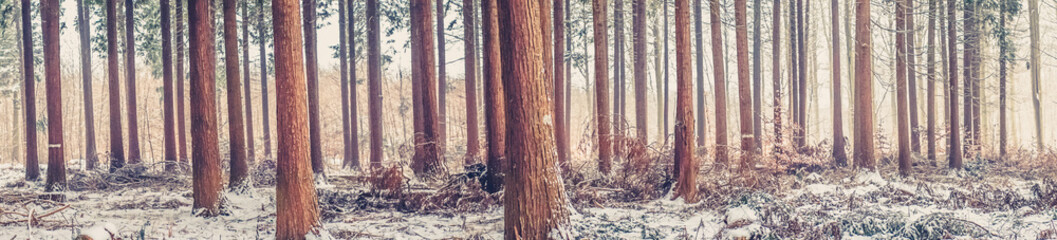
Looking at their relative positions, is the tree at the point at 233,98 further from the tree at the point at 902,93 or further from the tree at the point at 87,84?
the tree at the point at 902,93

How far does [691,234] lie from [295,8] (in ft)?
17.6

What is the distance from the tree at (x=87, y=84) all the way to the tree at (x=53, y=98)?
5.78m

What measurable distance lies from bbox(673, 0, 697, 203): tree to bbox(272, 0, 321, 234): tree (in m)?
6.00

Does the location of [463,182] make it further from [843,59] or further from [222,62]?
[843,59]

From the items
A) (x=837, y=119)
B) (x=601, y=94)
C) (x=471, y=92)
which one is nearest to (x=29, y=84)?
(x=471, y=92)

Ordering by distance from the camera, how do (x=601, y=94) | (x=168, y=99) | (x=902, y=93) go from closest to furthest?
(x=601, y=94) < (x=902, y=93) < (x=168, y=99)

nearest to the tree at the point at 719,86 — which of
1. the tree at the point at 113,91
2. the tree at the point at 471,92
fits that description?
the tree at the point at 471,92

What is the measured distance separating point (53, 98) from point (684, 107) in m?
12.2

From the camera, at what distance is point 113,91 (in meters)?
17.4

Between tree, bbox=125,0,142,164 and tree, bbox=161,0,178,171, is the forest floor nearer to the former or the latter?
tree, bbox=161,0,178,171

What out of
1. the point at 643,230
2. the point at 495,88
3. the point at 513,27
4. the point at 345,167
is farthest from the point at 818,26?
the point at 513,27

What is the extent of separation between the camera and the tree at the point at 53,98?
47.1 feet

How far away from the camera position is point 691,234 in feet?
29.0

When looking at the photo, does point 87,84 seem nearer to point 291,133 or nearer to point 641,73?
point 641,73
